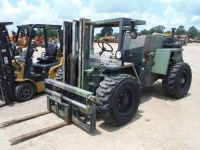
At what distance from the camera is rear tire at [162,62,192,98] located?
6562mm

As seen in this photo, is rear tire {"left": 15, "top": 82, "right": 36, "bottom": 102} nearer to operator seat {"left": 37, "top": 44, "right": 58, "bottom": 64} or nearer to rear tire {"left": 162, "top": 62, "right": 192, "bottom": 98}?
operator seat {"left": 37, "top": 44, "right": 58, "bottom": 64}

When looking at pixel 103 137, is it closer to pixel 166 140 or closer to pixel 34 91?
pixel 166 140

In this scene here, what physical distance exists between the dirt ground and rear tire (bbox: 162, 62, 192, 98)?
0.44m

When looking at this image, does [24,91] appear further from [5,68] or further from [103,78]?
[103,78]

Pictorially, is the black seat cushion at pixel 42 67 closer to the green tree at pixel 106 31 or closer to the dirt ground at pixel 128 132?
the dirt ground at pixel 128 132

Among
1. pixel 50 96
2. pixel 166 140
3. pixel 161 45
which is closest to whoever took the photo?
pixel 166 140

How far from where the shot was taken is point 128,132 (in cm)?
473

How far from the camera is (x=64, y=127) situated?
16.1 ft

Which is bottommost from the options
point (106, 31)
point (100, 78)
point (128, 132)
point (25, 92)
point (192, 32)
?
point (128, 132)

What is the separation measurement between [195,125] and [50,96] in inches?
129

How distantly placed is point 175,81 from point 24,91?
168 inches

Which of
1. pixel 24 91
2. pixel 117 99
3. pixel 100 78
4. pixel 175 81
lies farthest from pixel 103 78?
pixel 24 91

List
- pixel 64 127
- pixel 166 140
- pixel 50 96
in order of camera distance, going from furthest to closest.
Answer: pixel 50 96 < pixel 64 127 < pixel 166 140

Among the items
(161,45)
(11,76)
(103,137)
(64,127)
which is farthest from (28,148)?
(161,45)
